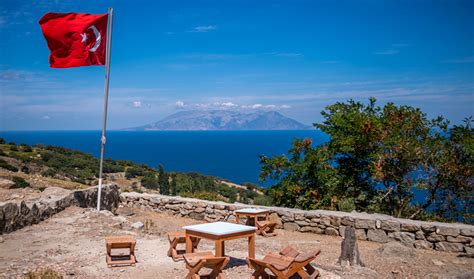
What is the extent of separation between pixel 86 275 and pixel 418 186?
9.79 meters

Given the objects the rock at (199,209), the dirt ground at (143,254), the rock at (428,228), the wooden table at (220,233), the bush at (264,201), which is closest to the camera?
the wooden table at (220,233)

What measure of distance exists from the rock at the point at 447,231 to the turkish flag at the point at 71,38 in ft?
32.2

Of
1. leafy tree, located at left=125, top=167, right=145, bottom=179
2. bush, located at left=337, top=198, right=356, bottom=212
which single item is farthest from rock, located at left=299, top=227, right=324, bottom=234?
leafy tree, located at left=125, top=167, right=145, bottom=179

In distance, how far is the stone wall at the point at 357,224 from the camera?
9.23 meters

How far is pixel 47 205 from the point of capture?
436 inches

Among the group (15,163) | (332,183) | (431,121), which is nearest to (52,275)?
(332,183)

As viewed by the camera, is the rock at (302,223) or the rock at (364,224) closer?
the rock at (364,224)

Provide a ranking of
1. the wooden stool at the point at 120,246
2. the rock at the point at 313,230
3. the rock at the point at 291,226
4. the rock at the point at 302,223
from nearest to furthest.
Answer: the wooden stool at the point at 120,246 < the rock at the point at 313,230 < the rock at the point at 302,223 < the rock at the point at 291,226

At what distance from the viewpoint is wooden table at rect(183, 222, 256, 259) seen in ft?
21.7

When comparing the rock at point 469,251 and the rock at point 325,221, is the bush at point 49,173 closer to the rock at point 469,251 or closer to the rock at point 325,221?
the rock at point 325,221

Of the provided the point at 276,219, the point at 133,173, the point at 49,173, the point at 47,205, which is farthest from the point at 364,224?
the point at 133,173

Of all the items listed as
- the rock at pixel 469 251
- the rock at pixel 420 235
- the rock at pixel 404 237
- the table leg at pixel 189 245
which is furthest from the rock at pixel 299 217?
the table leg at pixel 189 245

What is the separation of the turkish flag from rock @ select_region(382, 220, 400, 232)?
884 cm

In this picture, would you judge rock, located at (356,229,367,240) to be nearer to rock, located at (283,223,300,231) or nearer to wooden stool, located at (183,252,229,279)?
rock, located at (283,223,300,231)
